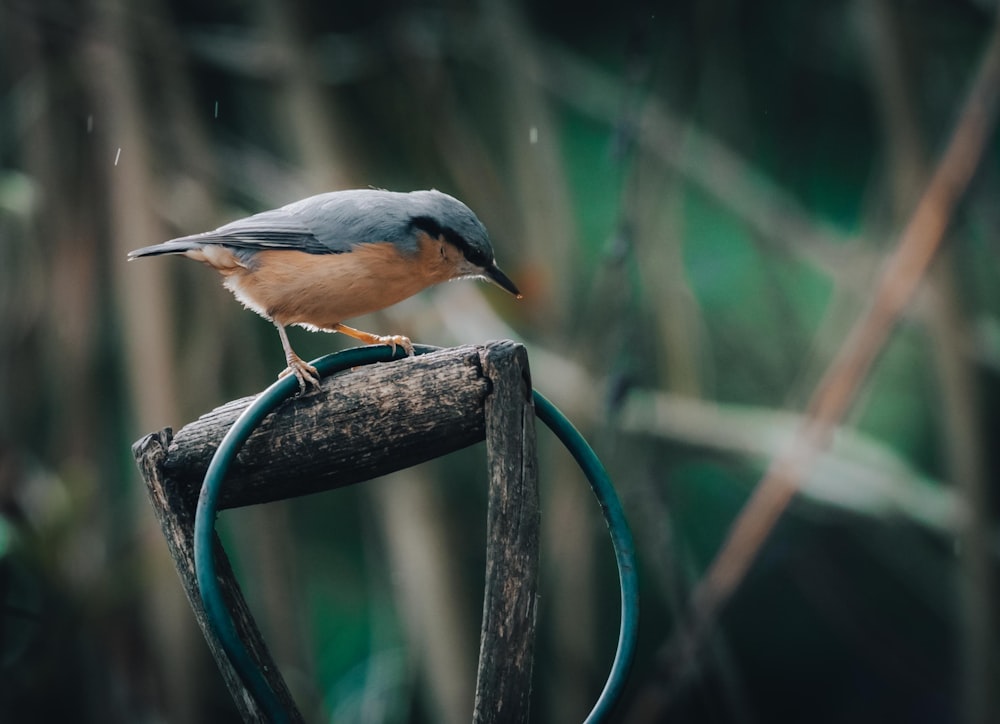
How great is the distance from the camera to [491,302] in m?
2.39

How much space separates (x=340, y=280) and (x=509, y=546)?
13.2 inches

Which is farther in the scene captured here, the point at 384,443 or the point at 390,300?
the point at 390,300

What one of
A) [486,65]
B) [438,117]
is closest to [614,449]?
[438,117]

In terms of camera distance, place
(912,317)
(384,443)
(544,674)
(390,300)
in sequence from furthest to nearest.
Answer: (544,674)
(912,317)
(390,300)
(384,443)

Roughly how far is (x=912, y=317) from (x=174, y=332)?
1.63 metres

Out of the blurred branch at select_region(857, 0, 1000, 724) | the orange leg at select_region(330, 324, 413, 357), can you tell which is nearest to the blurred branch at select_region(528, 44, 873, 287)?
the blurred branch at select_region(857, 0, 1000, 724)

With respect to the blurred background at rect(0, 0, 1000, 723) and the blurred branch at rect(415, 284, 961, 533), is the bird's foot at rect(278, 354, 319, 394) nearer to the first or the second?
the blurred background at rect(0, 0, 1000, 723)

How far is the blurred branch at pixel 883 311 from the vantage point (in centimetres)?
186

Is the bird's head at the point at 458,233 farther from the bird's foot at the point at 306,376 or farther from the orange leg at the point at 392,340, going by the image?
the bird's foot at the point at 306,376

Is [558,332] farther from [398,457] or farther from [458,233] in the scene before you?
[398,457]

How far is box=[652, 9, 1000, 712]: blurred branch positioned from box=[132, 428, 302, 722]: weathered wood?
1.35 metres

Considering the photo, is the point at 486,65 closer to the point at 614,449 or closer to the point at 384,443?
the point at 614,449

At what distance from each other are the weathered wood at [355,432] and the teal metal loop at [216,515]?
0.03m

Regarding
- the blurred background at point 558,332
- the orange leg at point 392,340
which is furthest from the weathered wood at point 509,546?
the blurred background at point 558,332
